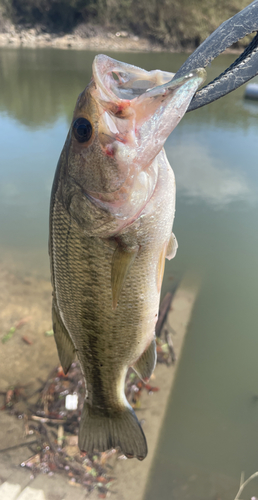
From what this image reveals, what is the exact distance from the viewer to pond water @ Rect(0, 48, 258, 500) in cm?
229

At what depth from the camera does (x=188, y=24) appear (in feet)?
72.2

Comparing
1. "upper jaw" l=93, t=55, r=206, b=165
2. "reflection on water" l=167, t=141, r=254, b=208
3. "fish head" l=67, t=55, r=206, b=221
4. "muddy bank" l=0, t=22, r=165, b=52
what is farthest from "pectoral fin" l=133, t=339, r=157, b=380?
"muddy bank" l=0, t=22, r=165, b=52

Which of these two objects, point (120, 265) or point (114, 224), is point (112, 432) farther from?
point (114, 224)

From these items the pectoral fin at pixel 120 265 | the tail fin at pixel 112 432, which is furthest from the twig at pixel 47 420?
the pectoral fin at pixel 120 265

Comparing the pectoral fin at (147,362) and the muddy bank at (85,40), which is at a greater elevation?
the muddy bank at (85,40)

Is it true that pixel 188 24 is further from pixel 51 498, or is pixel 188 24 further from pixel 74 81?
pixel 51 498

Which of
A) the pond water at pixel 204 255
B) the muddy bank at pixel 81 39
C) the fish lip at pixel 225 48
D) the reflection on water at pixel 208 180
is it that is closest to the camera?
the fish lip at pixel 225 48

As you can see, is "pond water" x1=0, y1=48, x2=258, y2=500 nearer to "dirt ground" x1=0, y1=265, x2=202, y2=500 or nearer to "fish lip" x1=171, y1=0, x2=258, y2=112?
"dirt ground" x1=0, y1=265, x2=202, y2=500

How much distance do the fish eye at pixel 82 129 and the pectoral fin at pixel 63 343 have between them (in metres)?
0.60

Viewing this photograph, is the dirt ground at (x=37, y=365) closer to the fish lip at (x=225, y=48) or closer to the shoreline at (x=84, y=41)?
the fish lip at (x=225, y=48)

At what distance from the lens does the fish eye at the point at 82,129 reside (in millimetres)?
868

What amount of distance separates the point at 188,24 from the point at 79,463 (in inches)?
1040

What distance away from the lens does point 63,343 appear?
3.95ft

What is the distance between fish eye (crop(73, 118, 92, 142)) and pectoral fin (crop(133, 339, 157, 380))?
0.81 meters
